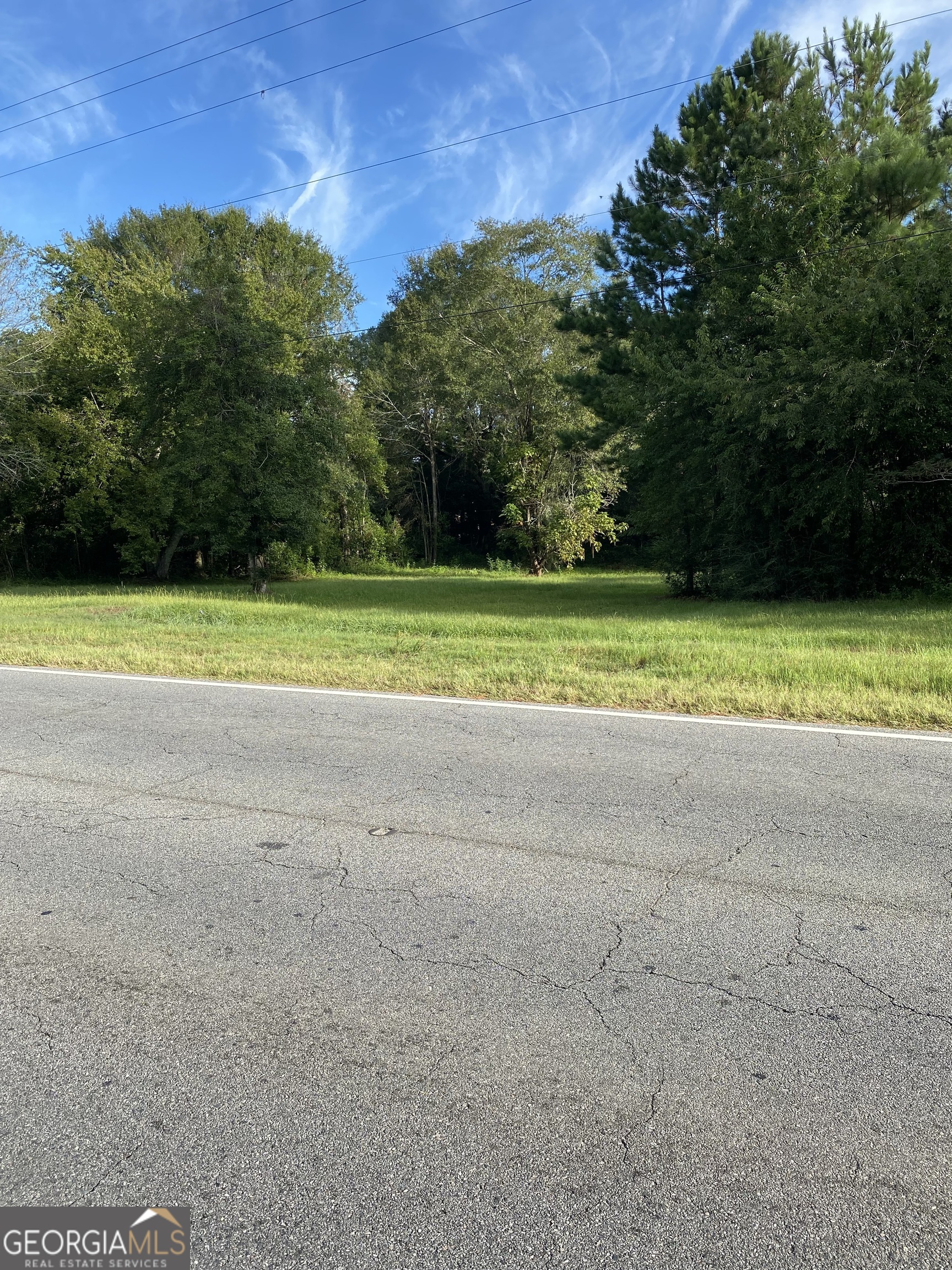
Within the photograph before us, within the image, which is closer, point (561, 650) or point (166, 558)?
point (561, 650)

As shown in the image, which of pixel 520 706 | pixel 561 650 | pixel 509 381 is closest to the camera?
pixel 520 706

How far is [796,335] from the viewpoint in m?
19.4

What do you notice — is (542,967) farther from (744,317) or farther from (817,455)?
(744,317)

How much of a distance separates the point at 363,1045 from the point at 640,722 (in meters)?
5.26

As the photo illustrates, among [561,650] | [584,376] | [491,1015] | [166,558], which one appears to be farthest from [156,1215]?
→ [166,558]

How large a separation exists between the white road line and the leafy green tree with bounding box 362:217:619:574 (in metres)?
27.8

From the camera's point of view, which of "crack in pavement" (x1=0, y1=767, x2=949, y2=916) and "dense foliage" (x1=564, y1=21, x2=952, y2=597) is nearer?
"crack in pavement" (x1=0, y1=767, x2=949, y2=916)

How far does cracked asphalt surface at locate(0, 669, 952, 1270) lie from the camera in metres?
2.29

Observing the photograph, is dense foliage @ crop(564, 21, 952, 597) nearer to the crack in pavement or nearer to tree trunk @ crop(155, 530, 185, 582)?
the crack in pavement

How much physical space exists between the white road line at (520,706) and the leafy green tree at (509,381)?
2784 cm

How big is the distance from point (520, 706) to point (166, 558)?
103 feet

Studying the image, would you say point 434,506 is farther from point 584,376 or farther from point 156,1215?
point 156,1215

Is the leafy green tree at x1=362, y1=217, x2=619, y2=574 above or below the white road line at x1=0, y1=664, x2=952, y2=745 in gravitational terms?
above

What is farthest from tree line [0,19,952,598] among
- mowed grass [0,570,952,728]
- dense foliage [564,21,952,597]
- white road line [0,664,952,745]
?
white road line [0,664,952,745]
